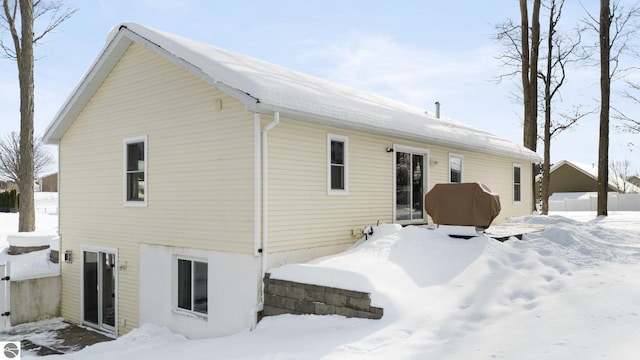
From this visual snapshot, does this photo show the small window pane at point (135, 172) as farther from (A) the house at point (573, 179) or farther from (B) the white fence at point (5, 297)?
(A) the house at point (573, 179)

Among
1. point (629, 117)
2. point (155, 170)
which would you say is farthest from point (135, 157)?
point (629, 117)

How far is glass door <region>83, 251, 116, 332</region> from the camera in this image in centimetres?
1032

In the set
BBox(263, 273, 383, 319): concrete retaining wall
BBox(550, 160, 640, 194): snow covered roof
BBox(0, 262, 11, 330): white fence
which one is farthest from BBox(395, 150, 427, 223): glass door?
BBox(550, 160, 640, 194): snow covered roof

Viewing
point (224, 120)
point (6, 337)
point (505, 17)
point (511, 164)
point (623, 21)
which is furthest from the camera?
point (505, 17)

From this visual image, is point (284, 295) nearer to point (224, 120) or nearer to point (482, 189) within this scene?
point (224, 120)

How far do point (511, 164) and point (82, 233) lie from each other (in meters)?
13.3

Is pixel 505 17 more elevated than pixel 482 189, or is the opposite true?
pixel 505 17

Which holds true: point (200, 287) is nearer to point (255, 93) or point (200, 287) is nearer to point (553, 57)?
point (255, 93)

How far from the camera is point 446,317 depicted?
232 inches

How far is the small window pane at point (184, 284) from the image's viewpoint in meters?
8.67

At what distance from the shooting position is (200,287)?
27.9 ft

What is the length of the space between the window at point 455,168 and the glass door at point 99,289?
8.76m

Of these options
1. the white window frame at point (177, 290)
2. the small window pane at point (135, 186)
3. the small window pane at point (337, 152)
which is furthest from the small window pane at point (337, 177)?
the small window pane at point (135, 186)

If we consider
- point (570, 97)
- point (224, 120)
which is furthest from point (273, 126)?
point (570, 97)
